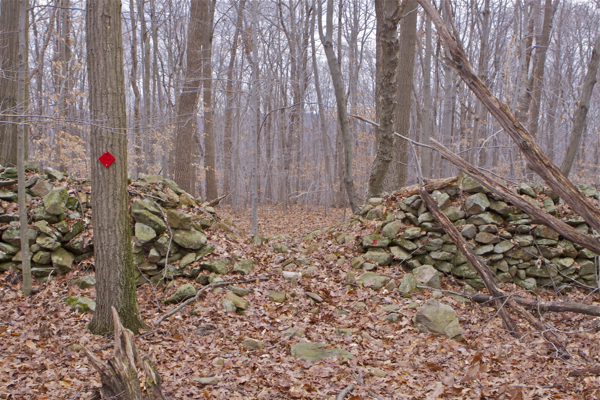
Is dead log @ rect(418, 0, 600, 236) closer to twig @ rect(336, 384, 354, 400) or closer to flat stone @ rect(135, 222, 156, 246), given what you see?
twig @ rect(336, 384, 354, 400)

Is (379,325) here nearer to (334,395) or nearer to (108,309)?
(334,395)

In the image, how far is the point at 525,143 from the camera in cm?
451

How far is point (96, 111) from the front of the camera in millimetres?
4152

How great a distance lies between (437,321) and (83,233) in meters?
5.43

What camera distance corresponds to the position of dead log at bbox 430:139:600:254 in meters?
4.62

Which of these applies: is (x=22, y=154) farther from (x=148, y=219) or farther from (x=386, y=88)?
(x=386, y=88)

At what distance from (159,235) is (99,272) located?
2095mm

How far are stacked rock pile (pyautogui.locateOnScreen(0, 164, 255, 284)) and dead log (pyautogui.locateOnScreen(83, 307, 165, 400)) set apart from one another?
2.90 meters

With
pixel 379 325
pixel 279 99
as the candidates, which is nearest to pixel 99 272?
pixel 379 325

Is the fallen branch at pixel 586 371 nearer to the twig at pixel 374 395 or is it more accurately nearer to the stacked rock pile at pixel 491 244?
the twig at pixel 374 395

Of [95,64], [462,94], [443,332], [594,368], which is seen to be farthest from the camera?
[462,94]

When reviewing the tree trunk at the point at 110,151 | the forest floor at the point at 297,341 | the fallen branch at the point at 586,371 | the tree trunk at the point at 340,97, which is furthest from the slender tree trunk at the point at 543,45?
the tree trunk at the point at 110,151

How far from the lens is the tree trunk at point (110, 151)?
4.12 m

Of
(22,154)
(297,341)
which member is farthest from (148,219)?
(297,341)
